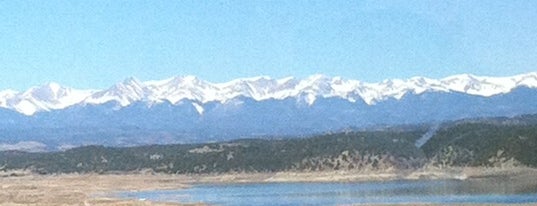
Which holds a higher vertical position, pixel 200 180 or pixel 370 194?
pixel 200 180

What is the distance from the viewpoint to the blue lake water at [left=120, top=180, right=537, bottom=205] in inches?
3969

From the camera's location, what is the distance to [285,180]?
169875mm

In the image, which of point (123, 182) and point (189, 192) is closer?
point (189, 192)

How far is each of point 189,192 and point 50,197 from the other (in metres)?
25.9

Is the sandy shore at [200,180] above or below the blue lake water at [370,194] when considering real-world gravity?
above

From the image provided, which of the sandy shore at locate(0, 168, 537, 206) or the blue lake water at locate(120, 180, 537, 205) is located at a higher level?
the sandy shore at locate(0, 168, 537, 206)

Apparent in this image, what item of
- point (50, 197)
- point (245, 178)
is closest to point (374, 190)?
point (50, 197)

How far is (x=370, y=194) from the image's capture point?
384ft

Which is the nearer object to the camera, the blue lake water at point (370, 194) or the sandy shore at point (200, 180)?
the blue lake water at point (370, 194)

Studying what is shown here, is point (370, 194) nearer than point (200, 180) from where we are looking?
Yes

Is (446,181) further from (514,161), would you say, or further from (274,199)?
(274,199)

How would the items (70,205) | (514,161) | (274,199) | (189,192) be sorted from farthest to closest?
(514,161)
(189,192)
(274,199)
(70,205)

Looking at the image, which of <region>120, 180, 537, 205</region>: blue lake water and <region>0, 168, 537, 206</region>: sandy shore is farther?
<region>0, 168, 537, 206</region>: sandy shore

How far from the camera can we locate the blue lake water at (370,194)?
10081cm
